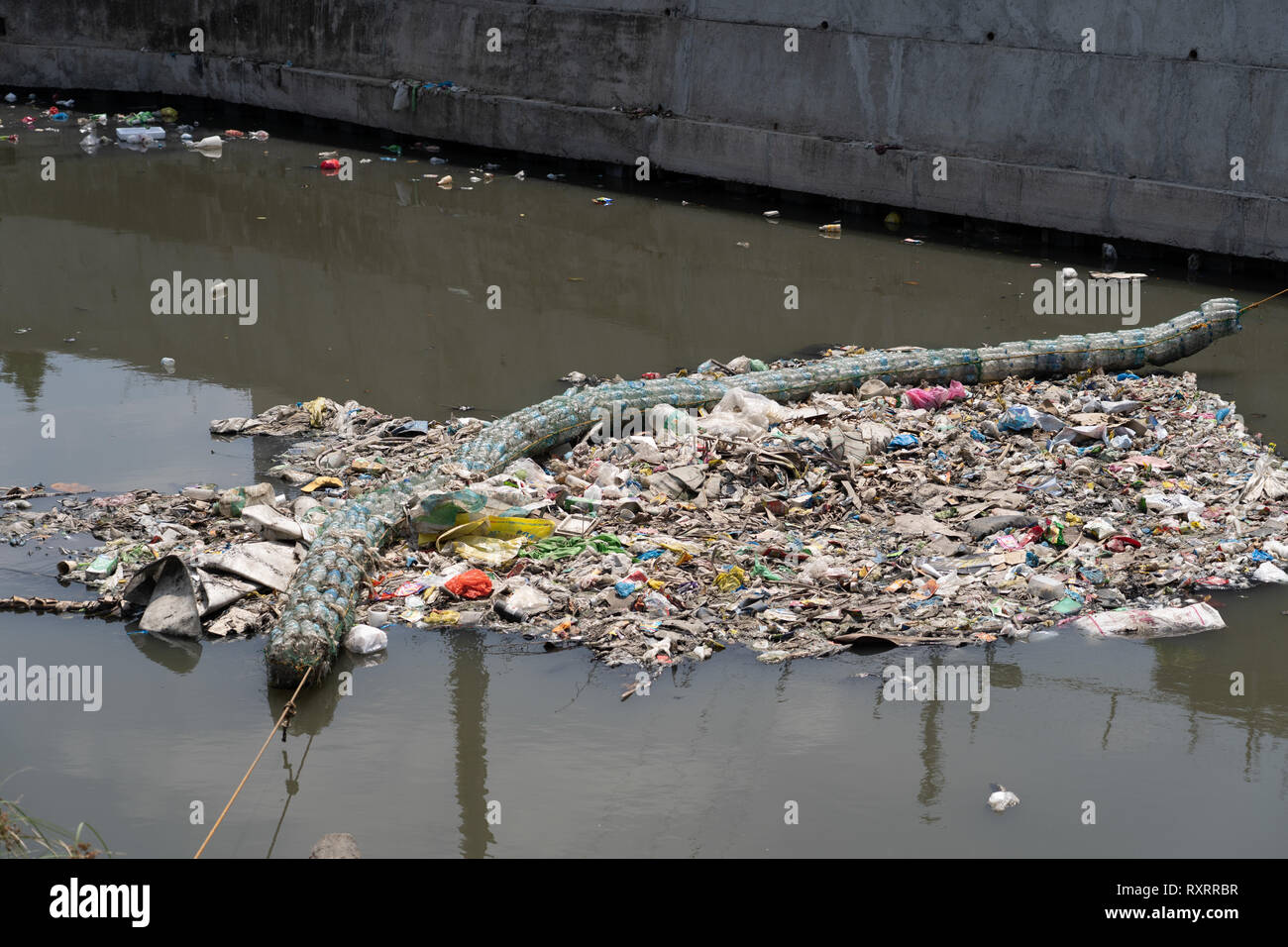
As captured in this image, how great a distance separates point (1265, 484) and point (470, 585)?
4513mm

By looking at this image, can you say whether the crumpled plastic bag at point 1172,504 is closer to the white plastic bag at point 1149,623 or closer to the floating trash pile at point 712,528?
the floating trash pile at point 712,528

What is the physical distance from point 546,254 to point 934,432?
5901 mm

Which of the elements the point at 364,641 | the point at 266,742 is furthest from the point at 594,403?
the point at 266,742

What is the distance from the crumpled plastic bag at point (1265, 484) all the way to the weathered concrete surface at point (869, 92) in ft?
16.1

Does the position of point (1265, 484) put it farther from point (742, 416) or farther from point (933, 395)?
point (742, 416)

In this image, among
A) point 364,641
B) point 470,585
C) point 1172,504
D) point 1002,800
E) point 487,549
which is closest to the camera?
point 1002,800

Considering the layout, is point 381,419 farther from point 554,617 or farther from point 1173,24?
point 1173,24

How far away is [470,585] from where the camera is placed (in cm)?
608

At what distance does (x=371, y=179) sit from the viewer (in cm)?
1556

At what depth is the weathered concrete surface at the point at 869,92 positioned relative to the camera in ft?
37.3

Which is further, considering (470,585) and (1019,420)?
(1019,420)

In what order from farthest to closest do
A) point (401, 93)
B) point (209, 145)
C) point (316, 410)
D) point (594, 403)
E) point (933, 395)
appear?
point (209, 145) < point (401, 93) < point (933, 395) < point (316, 410) < point (594, 403)

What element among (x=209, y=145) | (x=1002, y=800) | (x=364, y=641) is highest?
(x=209, y=145)
